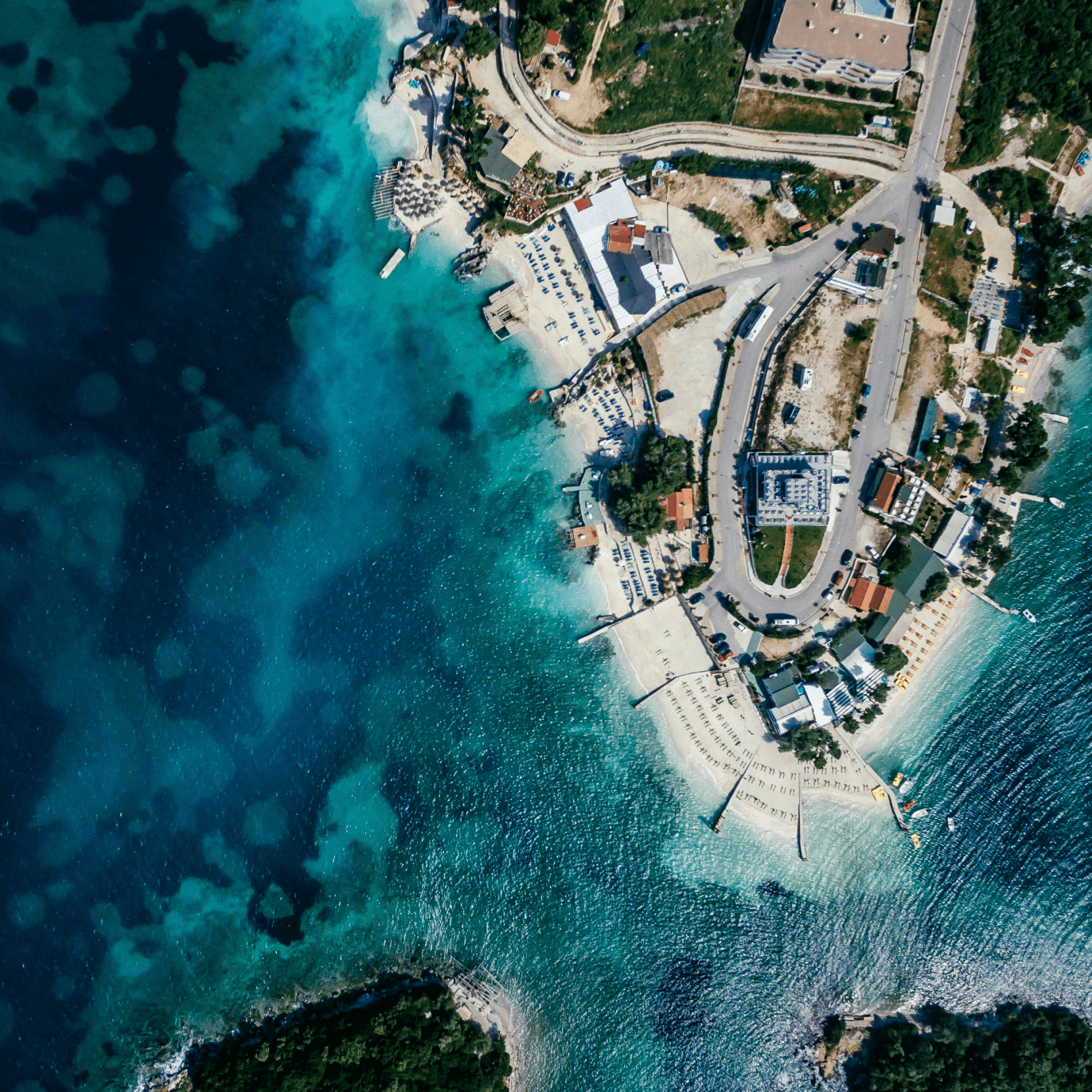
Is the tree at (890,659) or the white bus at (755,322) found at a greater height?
the white bus at (755,322)

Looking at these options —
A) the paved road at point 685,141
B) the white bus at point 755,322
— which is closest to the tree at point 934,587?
the white bus at point 755,322

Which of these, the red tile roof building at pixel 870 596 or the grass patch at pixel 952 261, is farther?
the red tile roof building at pixel 870 596

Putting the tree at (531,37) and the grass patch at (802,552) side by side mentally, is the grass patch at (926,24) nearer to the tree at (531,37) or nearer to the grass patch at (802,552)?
the tree at (531,37)

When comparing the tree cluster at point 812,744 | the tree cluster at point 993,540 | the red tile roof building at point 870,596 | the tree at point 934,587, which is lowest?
the tree cluster at point 812,744

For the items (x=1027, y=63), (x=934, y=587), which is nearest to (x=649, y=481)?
(x=934, y=587)

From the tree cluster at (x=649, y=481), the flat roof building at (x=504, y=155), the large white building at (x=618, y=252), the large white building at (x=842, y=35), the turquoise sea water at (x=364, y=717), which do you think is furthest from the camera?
the turquoise sea water at (x=364, y=717)

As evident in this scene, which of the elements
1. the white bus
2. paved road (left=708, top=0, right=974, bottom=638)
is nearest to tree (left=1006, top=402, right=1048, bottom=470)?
paved road (left=708, top=0, right=974, bottom=638)

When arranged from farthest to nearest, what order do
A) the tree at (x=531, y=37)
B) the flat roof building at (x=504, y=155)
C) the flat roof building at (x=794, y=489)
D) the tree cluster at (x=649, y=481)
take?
the tree cluster at (x=649, y=481) → the flat roof building at (x=504, y=155) → the flat roof building at (x=794, y=489) → the tree at (x=531, y=37)
